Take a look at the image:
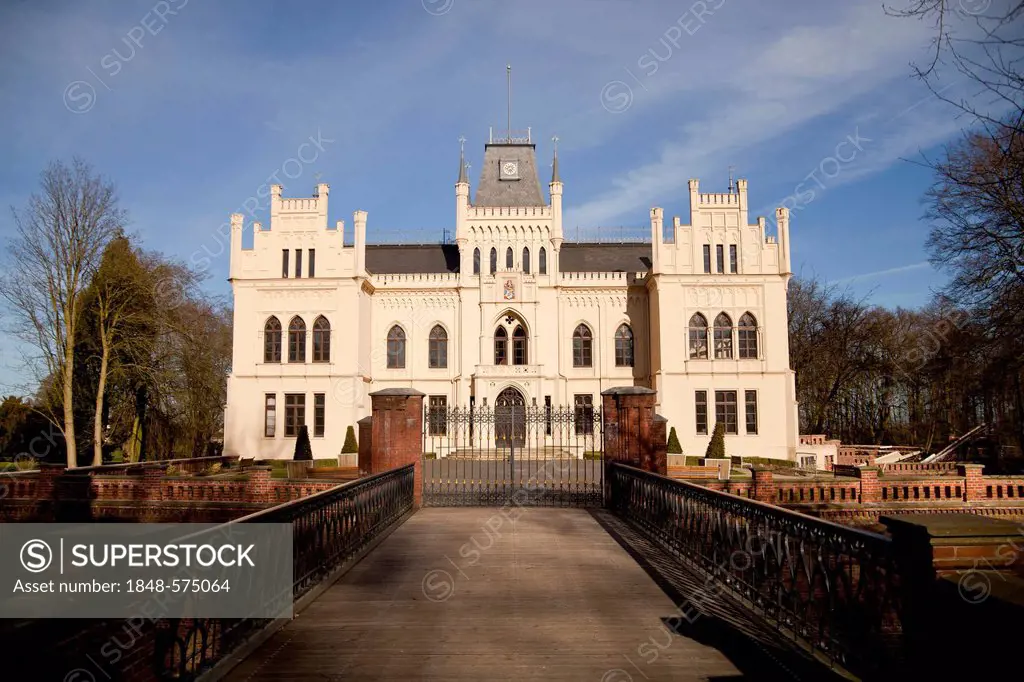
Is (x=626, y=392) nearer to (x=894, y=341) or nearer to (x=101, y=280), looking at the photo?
(x=101, y=280)

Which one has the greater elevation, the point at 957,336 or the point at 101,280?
the point at 101,280

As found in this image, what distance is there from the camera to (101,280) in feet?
93.2

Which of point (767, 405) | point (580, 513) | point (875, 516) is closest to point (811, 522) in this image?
point (580, 513)

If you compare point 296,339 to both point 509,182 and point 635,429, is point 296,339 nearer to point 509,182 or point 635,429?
point 509,182

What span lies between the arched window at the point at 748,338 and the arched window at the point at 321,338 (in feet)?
67.9

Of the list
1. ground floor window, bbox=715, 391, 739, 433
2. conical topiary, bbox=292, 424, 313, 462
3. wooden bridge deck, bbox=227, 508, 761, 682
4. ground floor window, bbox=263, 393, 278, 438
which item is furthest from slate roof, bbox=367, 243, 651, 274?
wooden bridge deck, bbox=227, 508, 761, 682

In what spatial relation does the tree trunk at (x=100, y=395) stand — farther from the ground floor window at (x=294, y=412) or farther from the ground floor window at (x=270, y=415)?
the ground floor window at (x=294, y=412)

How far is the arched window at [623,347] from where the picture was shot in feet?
121

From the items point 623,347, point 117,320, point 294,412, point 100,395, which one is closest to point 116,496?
point 100,395

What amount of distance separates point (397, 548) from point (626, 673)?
5.60 meters

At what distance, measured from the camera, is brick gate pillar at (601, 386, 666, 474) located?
47.5 ft

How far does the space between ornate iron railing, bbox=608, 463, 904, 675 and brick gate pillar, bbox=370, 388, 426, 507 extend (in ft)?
21.4

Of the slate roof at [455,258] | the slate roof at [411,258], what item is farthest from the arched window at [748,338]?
the slate roof at [411,258]

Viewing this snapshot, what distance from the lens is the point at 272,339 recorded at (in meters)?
34.9
